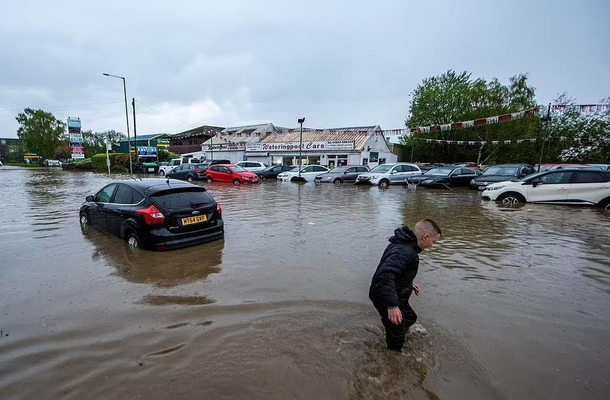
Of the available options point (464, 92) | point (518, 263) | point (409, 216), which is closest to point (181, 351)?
point (518, 263)

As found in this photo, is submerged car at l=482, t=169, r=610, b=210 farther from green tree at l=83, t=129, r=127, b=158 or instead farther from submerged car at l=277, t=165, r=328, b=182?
green tree at l=83, t=129, r=127, b=158

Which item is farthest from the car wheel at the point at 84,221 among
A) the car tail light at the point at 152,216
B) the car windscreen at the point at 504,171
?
the car windscreen at the point at 504,171

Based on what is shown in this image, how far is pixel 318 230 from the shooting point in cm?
762

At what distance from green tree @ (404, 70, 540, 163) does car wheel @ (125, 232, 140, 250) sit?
3891 cm

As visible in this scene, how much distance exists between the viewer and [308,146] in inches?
1358

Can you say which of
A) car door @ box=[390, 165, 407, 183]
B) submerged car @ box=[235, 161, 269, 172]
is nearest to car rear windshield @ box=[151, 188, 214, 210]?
car door @ box=[390, 165, 407, 183]

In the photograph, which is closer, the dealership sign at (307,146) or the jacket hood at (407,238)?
the jacket hood at (407,238)

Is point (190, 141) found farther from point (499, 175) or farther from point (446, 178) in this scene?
point (499, 175)

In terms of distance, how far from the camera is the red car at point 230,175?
2142cm

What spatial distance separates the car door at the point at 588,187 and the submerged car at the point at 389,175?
31.9ft

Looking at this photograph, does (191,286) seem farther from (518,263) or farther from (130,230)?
(518,263)

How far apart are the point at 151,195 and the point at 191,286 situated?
2.16m

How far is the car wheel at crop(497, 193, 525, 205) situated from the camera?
1184 cm

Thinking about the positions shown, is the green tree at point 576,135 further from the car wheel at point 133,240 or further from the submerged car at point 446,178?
the car wheel at point 133,240
